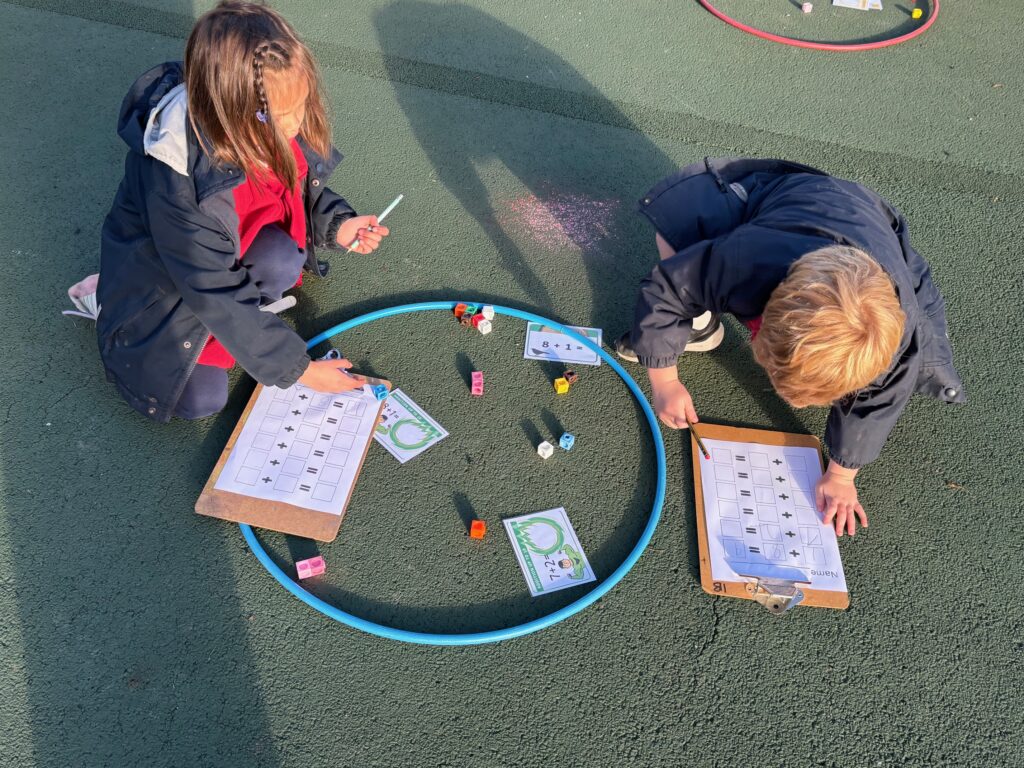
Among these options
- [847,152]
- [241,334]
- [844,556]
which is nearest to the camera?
[241,334]

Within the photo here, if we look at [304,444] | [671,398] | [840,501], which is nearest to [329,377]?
[304,444]

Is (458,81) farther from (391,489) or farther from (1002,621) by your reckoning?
(1002,621)

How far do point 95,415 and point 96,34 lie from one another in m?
2.75

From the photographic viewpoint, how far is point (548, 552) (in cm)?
243

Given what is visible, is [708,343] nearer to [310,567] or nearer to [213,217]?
[310,567]

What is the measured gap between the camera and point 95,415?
8.71 ft

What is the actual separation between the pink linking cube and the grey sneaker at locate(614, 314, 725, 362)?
143cm

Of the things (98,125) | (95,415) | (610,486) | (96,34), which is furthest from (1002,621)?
(96,34)

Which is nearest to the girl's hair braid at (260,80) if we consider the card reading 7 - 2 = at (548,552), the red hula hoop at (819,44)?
the card reading 7 - 2 = at (548,552)

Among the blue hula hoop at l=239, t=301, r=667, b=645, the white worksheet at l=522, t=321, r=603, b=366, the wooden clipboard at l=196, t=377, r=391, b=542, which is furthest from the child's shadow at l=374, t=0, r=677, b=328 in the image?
the wooden clipboard at l=196, t=377, r=391, b=542

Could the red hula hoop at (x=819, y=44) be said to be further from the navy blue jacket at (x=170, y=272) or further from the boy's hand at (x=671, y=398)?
the navy blue jacket at (x=170, y=272)

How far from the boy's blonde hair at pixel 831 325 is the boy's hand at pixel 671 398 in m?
0.58

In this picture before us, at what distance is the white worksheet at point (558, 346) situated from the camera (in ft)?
9.59

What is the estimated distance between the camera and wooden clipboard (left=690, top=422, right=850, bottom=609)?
2371mm
